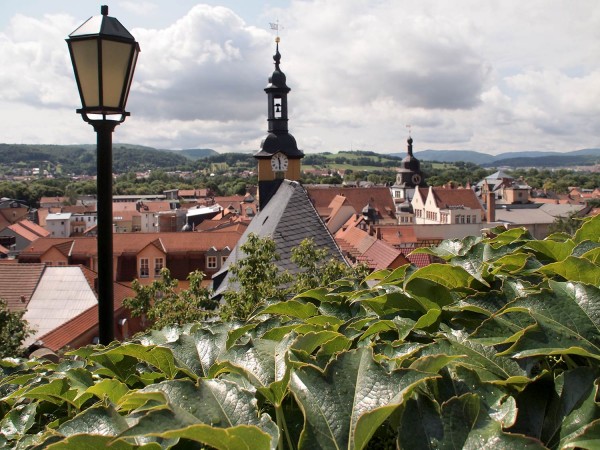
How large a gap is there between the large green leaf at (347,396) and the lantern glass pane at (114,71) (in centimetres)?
324

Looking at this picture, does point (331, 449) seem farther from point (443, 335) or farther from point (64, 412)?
point (64, 412)

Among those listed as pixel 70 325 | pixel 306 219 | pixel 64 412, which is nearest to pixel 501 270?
pixel 64 412


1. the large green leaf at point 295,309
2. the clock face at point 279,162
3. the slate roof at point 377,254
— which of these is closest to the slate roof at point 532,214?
the clock face at point 279,162

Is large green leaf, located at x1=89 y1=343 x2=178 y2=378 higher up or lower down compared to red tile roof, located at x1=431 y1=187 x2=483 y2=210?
higher up

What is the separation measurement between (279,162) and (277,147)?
74cm

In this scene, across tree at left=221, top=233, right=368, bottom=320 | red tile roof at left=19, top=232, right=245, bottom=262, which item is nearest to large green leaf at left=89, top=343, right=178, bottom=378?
tree at left=221, top=233, right=368, bottom=320

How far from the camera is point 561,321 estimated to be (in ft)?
4.52

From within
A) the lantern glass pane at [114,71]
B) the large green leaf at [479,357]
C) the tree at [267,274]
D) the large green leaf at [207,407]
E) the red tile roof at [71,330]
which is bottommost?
the red tile roof at [71,330]

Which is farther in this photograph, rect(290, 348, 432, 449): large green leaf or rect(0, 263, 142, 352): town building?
Result: rect(0, 263, 142, 352): town building

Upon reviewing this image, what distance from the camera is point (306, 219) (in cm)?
1576

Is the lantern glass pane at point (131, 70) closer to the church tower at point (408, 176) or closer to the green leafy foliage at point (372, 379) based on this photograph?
the green leafy foliage at point (372, 379)

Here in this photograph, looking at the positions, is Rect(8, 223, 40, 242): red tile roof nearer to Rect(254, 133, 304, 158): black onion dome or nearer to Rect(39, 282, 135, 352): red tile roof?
Rect(254, 133, 304, 158): black onion dome

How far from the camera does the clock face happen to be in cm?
2770

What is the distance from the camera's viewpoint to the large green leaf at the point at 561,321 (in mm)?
1282
